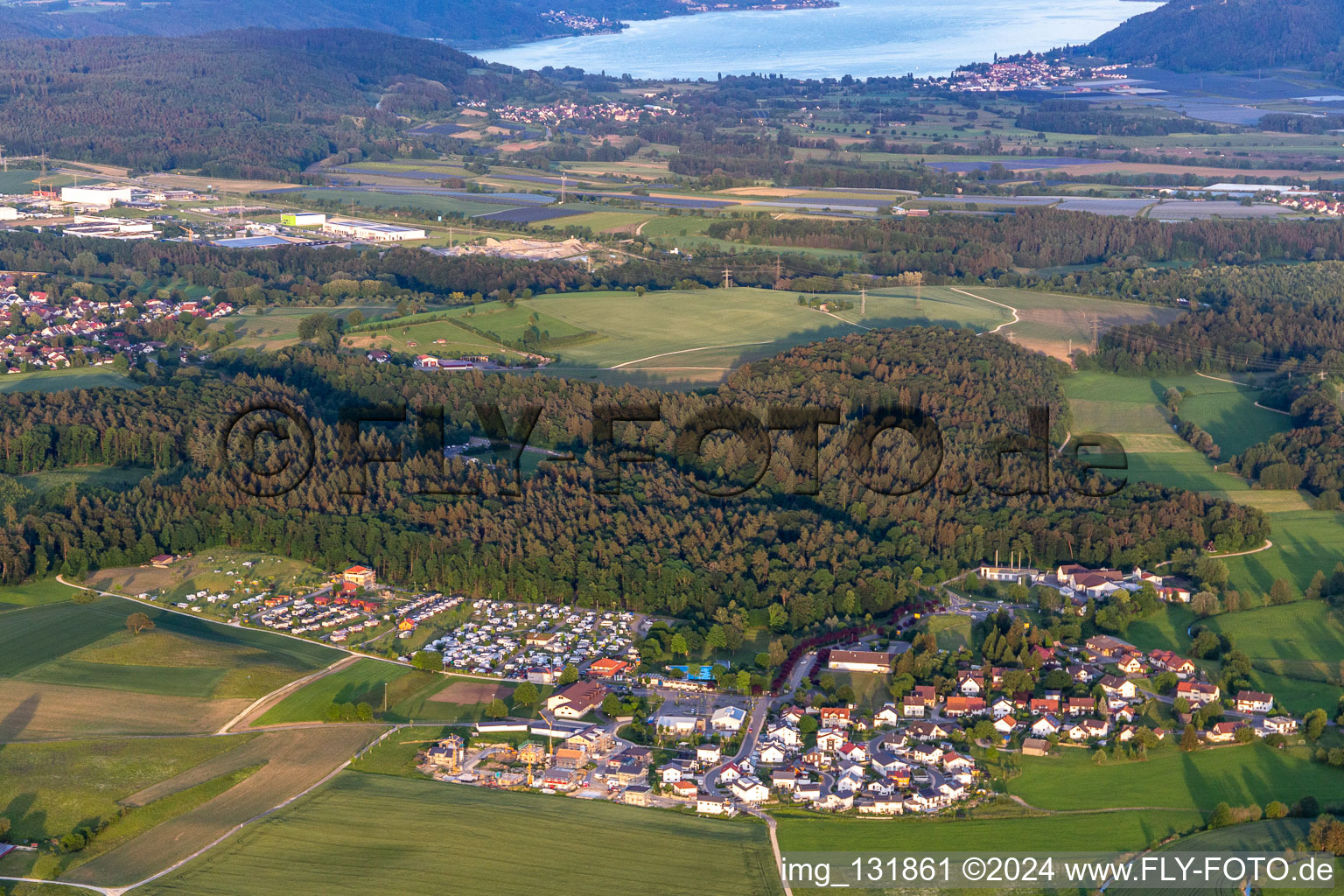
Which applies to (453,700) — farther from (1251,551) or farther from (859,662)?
(1251,551)

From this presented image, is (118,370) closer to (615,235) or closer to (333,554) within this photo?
(333,554)

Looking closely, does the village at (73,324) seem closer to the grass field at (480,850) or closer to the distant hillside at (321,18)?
the grass field at (480,850)

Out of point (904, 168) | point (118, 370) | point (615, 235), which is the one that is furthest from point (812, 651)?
point (904, 168)

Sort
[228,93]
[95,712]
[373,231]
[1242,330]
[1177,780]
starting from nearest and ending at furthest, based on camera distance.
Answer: [1177,780], [95,712], [1242,330], [373,231], [228,93]

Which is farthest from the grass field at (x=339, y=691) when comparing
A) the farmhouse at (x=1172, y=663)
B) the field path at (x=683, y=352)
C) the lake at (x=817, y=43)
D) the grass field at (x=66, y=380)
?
the lake at (x=817, y=43)

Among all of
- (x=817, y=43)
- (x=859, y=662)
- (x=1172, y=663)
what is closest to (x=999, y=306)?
(x=1172, y=663)

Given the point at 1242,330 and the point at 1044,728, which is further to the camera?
the point at 1242,330
